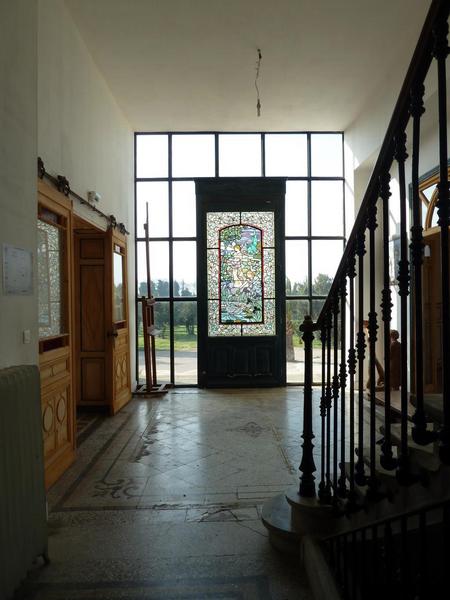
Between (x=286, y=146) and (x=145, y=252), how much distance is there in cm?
319

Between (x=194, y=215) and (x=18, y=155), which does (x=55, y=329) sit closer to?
(x=18, y=155)

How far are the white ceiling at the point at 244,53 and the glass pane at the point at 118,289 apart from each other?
2.44m

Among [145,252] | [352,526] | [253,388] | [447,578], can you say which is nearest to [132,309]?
[145,252]

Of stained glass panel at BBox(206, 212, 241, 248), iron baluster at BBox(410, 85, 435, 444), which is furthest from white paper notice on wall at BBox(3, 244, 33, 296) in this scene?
stained glass panel at BBox(206, 212, 241, 248)

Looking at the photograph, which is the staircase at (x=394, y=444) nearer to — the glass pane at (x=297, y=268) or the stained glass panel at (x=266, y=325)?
the stained glass panel at (x=266, y=325)

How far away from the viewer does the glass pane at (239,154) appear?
7355 millimetres

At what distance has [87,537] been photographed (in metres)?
2.58

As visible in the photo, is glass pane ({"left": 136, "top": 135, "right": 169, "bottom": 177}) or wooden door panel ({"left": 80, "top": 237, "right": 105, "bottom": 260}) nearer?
wooden door panel ({"left": 80, "top": 237, "right": 105, "bottom": 260})

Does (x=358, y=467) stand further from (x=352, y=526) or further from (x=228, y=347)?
(x=228, y=347)

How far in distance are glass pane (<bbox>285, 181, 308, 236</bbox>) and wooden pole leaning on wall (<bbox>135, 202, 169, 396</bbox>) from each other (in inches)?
99.8

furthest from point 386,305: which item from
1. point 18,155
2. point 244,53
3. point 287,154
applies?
point 287,154

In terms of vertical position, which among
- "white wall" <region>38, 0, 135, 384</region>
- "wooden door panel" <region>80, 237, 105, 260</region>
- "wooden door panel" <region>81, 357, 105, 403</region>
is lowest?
"wooden door panel" <region>81, 357, 105, 403</region>

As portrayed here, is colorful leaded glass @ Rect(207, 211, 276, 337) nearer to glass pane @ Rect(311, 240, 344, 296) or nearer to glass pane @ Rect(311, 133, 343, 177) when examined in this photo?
glass pane @ Rect(311, 240, 344, 296)

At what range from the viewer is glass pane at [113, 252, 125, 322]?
5784 mm
